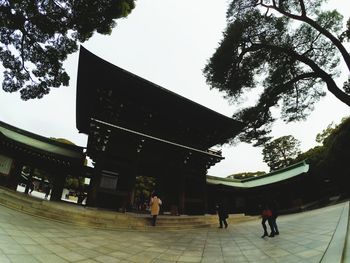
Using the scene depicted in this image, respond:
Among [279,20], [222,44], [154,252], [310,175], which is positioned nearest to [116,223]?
[154,252]

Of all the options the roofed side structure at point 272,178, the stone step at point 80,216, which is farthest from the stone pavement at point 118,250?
the roofed side structure at point 272,178

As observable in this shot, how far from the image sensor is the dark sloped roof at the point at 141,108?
10.8 metres

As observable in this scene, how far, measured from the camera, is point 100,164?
34.0 feet

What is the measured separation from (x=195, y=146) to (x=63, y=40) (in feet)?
30.0

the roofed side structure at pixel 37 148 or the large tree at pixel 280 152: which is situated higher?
the large tree at pixel 280 152

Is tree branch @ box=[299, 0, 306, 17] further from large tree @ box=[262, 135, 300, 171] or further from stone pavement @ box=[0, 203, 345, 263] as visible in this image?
large tree @ box=[262, 135, 300, 171]

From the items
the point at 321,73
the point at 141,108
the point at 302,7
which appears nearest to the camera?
the point at 321,73

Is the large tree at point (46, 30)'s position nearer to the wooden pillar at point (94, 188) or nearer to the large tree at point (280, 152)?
the wooden pillar at point (94, 188)

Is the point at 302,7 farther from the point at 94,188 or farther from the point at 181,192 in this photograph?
Result: the point at 94,188

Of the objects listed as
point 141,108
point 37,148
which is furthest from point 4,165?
point 141,108

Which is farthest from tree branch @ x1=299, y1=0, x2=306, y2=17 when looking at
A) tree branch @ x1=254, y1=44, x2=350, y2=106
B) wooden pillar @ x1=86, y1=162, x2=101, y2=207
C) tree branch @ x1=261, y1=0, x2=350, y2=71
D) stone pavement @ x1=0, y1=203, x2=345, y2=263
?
wooden pillar @ x1=86, y1=162, x2=101, y2=207

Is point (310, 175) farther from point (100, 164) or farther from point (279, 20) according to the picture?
point (100, 164)

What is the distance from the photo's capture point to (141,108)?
12086 millimetres

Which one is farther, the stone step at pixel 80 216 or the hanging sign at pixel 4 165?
the hanging sign at pixel 4 165
